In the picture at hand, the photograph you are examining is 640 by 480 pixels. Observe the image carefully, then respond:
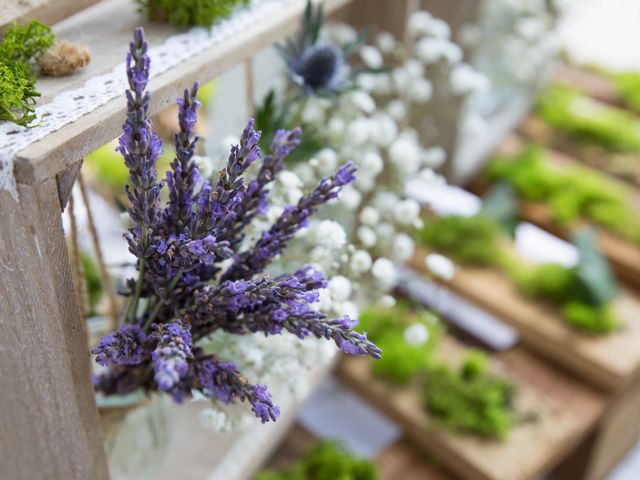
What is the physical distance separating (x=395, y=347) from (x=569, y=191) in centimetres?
57

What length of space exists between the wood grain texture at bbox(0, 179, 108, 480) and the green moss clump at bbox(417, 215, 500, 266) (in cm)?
98

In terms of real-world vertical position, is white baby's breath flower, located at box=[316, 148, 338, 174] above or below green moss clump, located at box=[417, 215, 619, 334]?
above

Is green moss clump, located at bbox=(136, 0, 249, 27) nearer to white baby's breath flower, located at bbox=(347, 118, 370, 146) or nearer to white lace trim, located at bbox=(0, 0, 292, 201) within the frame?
white lace trim, located at bbox=(0, 0, 292, 201)

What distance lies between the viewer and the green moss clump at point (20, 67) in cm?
69

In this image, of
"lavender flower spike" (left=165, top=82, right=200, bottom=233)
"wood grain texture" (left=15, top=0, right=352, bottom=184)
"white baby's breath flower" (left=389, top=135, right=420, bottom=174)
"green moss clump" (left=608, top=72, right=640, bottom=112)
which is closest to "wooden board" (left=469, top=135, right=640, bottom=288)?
"green moss clump" (left=608, top=72, right=640, bottom=112)

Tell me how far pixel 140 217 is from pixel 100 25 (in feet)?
1.10

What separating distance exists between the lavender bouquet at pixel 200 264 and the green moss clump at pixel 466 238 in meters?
0.91

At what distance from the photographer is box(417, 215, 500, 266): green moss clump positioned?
167 cm

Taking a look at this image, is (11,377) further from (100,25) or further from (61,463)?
(100,25)

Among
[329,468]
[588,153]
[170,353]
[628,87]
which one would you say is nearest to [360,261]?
[170,353]

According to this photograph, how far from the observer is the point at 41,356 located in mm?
764

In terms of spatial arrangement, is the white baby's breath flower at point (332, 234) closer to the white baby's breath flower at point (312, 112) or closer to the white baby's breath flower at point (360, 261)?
the white baby's breath flower at point (360, 261)

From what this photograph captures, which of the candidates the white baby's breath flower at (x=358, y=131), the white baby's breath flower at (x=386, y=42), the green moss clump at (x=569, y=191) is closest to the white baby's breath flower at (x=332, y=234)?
the white baby's breath flower at (x=358, y=131)

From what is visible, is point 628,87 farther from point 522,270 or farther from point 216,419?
point 216,419
